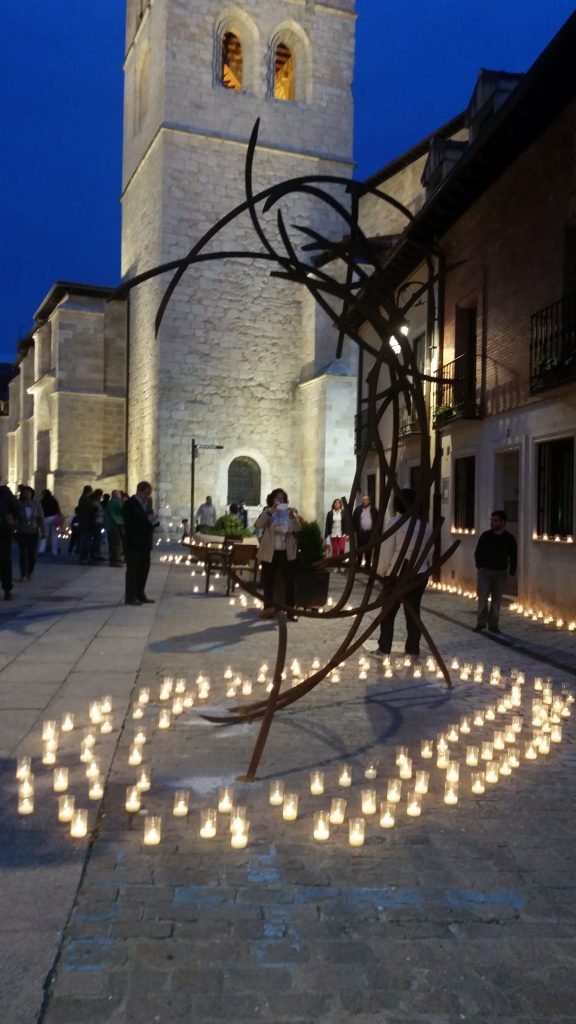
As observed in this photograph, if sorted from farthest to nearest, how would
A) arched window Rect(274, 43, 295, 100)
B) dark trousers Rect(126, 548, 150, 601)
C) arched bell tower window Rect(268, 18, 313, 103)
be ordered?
arched window Rect(274, 43, 295, 100) < arched bell tower window Rect(268, 18, 313, 103) < dark trousers Rect(126, 548, 150, 601)

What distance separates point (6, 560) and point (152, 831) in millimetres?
9102

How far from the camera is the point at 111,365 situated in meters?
36.9

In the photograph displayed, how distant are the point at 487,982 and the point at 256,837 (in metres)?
1.41

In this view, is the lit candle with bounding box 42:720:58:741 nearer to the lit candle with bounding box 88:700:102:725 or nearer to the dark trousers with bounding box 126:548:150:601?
the lit candle with bounding box 88:700:102:725

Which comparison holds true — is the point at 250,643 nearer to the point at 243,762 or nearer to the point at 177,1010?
the point at 243,762

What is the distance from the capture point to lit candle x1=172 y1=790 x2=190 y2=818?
4062 mm

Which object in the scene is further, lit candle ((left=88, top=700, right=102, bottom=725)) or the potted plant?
the potted plant

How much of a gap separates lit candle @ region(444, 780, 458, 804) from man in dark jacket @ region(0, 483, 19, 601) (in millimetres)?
8762

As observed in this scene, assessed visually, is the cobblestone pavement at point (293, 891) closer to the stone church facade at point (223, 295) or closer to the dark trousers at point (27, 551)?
the dark trousers at point (27, 551)

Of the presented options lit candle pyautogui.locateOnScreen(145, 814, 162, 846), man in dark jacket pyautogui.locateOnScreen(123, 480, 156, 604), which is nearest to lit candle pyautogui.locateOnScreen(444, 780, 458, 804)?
lit candle pyautogui.locateOnScreen(145, 814, 162, 846)

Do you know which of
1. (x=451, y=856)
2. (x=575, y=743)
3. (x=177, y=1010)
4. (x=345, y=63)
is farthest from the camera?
(x=345, y=63)

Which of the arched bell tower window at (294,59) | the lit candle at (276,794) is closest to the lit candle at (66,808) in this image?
the lit candle at (276,794)

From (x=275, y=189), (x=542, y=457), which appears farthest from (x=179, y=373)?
(x=275, y=189)

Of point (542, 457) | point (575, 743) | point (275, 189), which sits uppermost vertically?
point (275, 189)
